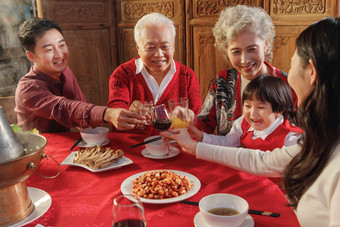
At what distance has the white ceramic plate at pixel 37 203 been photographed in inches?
43.9

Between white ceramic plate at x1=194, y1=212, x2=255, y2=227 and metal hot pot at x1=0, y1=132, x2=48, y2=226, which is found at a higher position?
metal hot pot at x1=0, y1=132, x2=48, y2=226

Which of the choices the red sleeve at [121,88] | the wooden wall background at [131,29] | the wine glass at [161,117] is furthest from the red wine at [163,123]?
the wooden wall background at [131,29]

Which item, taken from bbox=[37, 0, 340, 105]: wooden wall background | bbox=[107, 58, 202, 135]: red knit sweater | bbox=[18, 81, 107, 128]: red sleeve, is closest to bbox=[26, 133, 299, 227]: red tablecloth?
bbox=[18, 81, 107, 128]: red sleeve

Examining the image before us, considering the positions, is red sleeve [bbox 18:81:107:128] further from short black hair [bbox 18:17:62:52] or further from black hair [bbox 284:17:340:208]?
black hair [bbox 284:17:340:208]

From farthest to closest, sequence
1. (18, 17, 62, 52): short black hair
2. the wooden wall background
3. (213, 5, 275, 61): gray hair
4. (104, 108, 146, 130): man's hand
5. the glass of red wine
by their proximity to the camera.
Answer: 1. the wooden wall background
2. (18, 17, 62, 52): short black hair
3. (213, 5, 275, 61): gray hair
4. (104, 108, 146, 130): man's hand
5. the glass of red wine

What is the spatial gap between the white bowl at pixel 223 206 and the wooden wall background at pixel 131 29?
2464 millimetres

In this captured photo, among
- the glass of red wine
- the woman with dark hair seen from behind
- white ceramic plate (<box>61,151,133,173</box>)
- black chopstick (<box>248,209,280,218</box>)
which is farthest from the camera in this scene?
white ceramic plate (<box>61,151,133,173</box>)

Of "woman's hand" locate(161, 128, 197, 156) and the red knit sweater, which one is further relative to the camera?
the red knit sweater

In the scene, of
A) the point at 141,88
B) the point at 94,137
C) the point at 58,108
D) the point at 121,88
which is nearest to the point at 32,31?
the point at 58,108

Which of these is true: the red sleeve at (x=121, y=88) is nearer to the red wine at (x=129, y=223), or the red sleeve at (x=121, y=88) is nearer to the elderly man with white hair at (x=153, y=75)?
the elderly man with white hair at (x=153, y=75)

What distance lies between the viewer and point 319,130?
3.42 feet

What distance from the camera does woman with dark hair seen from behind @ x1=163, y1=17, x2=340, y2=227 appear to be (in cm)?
95

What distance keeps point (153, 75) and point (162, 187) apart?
57.8 inches

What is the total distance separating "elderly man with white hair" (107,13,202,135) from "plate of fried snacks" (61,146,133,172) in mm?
838
